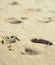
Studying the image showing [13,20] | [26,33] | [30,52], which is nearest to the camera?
[30,52]

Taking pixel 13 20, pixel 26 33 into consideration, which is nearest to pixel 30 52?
pixel 26 33

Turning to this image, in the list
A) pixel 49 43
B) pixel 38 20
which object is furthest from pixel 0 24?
pixel 49 43

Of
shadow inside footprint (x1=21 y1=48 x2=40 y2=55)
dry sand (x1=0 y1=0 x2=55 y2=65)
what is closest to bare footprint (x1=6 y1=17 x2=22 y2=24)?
dry sand (x1=0 y1=0 x2=55 y2=65)

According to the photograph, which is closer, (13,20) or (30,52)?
(30,52)

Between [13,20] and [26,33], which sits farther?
[13,20]

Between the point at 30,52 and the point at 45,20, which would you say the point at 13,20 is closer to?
the point at 45,20

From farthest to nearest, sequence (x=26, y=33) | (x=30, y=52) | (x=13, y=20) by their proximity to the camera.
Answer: (x=13, y=20), (x=26, y=33), (x=30, y=52)

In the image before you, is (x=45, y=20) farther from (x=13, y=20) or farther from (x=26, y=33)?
(x=26, y=33)

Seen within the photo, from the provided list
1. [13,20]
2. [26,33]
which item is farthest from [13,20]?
[26,33]
